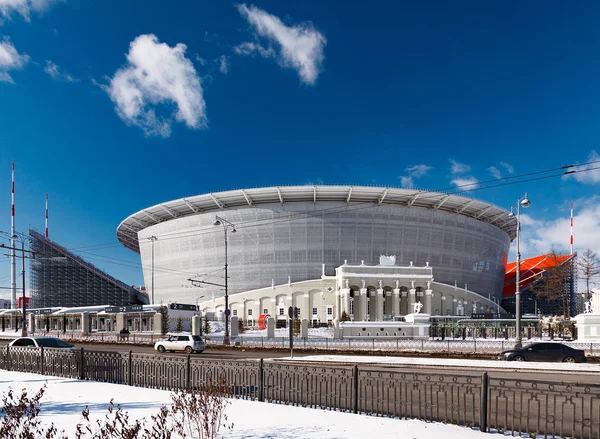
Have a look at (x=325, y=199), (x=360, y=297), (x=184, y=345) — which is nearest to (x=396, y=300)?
(x=360, y=297)

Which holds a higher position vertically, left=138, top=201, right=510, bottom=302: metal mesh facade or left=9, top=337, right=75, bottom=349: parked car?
left=138, top=201, right=510, bottom=302: metal mesh facade

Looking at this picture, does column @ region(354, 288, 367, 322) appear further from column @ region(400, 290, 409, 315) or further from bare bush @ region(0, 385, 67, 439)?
bare bush @ region(0, 385, 67, 439)

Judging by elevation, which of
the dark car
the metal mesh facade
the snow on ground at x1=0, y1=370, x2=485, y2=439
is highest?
the metal mesh facade

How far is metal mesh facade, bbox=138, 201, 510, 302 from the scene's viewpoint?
272 ft

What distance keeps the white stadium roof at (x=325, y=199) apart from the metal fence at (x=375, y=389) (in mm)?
65307

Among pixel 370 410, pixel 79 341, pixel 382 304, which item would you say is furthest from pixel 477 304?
pixel 370 410

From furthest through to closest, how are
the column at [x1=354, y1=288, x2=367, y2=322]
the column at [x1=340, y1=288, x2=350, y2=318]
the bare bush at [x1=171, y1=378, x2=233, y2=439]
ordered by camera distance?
the column at [x1=340, y1=288, x2=350, y2=318]
the column at [x1=354, y1=288, x2=367, y2=322]
the bare bush at [x1=171, y1=378, x2=233, y2=439]

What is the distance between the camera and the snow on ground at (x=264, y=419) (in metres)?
8.59

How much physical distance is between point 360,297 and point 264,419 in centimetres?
6602

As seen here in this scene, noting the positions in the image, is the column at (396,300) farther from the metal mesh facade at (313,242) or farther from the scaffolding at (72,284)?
the scaffolding at (72,284)

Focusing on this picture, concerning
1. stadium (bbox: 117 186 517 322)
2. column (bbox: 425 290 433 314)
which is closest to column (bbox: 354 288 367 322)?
stadium (bbox: 117 186 517 322)

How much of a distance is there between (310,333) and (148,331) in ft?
61.1

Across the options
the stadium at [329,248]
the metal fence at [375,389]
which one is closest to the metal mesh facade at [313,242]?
the stadium at [329,248]

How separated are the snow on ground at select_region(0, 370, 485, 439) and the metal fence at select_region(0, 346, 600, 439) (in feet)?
1.36
